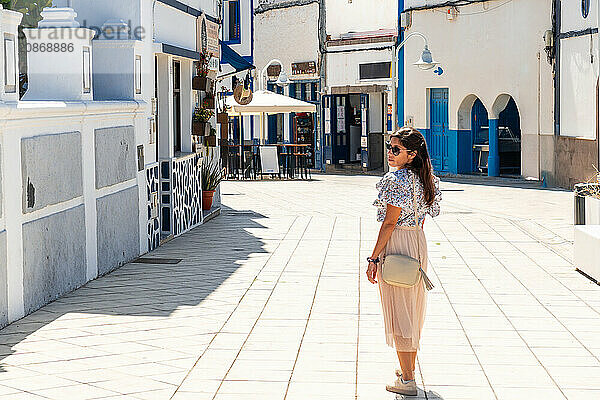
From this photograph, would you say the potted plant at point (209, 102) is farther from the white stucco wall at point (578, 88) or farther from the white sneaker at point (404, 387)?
the white sneaker at point (404, 387)

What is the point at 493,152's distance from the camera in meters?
25.4

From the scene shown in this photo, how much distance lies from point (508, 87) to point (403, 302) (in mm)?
19307

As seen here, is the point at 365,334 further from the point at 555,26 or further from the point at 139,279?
the point at 555,26

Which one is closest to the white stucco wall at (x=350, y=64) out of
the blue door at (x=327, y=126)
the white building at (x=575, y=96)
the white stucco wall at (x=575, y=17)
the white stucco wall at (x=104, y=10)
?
the blue door at (x=327, y=126)

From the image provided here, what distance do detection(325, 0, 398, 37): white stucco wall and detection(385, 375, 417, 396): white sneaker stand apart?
24584 millimetres

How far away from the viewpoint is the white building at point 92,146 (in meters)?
7.96

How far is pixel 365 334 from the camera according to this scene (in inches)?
300

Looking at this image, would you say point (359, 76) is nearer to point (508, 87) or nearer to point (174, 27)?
point (508, 87)

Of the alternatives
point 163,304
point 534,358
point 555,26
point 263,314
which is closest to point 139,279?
point 163,304

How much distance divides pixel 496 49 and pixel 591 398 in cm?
1995

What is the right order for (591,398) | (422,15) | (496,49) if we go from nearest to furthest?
(591,398) → (496,49) → (422,15)

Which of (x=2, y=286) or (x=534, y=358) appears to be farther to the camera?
(x=2, y=286)

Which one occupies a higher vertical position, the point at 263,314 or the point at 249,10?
the point at 249,10

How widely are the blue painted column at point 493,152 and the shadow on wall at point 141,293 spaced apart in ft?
42.3
